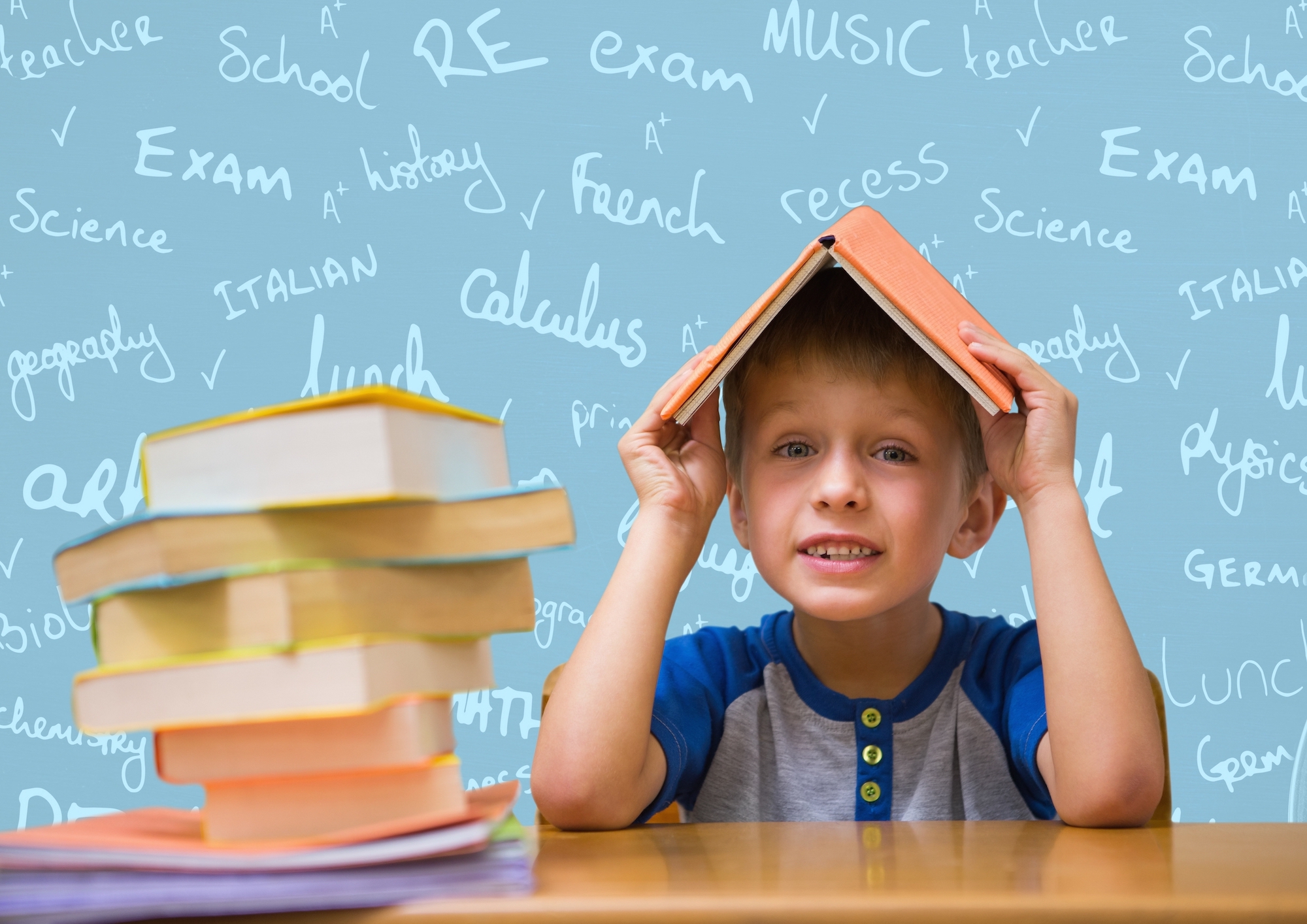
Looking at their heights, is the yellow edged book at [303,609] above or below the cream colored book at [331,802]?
above

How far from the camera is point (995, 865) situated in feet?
1.86

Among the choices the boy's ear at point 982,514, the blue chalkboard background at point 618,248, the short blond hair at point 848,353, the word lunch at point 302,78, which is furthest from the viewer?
the word lunch at point 302,78

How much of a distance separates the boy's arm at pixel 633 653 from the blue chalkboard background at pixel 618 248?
1.22 metres

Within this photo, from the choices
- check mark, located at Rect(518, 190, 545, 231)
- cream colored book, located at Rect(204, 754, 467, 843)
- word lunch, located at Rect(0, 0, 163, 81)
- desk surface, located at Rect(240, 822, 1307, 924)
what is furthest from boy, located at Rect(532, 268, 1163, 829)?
word lunch, located at Rect(0, 0, 163, 81)

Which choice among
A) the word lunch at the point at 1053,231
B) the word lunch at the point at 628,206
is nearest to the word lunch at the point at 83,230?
the word lunch at the point at 628,206

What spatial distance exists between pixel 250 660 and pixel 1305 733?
216 centimetres

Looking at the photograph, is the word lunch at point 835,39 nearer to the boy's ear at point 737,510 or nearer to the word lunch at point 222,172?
the word lunch at point 222,172

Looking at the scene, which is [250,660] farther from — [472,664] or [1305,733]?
[1305,733]

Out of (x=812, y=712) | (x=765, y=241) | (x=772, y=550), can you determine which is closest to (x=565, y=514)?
(x=772, y=550)

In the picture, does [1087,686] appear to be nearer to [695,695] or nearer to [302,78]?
[695,695]

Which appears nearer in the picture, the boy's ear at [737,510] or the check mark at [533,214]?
the boy's ear at [737,510]

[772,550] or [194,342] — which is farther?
[194,342]

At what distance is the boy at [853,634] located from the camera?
0.85 metres

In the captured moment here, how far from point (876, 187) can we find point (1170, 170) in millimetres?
542
